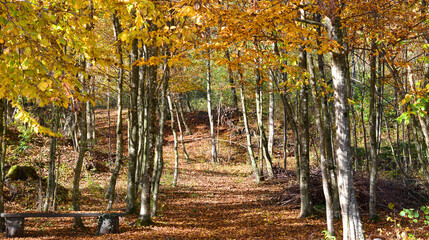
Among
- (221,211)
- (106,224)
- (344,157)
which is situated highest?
(344,157)

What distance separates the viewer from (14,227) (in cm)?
604

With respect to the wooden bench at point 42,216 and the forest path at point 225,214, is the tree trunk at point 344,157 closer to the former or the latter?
the forest path at point 225,214

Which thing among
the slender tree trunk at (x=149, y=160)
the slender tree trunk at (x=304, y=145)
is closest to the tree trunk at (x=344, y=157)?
the slender tree trunk at (x=304, y=145)

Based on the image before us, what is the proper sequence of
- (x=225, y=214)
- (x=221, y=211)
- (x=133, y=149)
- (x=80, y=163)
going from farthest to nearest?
(x=221, y=211) → (x=225, y=214) → (x=133, y=149) → (x=80, y=163)

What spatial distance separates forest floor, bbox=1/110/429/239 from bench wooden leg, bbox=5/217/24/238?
0.22 m

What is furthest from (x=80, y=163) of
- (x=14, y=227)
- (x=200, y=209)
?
(x=200, y=209)

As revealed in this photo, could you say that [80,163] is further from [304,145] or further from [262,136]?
[262,136]

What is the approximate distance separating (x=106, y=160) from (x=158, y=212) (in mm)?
8574

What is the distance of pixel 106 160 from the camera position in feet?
53.6

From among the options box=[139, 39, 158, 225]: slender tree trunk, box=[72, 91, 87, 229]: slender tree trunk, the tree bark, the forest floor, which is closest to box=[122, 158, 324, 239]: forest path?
the forest floor

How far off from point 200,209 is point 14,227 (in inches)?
197

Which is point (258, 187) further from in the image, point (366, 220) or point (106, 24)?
point (106, 24)

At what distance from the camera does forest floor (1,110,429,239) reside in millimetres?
6516

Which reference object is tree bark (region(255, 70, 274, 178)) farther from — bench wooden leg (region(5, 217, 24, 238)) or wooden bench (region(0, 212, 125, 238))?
bench wooden leg (region(5, 217, 24, 238))
